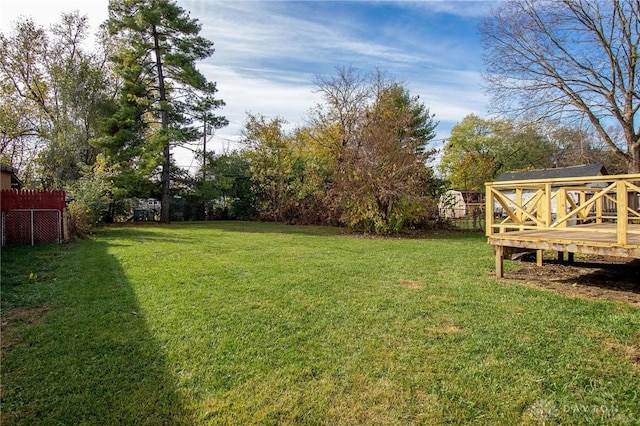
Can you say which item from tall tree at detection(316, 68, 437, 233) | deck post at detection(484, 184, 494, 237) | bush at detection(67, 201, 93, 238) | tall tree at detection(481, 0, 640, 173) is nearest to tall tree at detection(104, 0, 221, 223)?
bush at detection(67, 201, 93, 238)

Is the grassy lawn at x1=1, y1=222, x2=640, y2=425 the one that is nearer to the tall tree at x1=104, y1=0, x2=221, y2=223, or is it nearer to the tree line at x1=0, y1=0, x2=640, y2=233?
the tree line at x1=0, y1=0, x2=640, y2=233

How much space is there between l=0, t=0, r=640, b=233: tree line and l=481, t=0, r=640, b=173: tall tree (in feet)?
0.12

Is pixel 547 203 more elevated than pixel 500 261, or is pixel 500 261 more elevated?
pixel 547 203

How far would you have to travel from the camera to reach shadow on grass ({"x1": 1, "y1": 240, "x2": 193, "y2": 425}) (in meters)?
2.17

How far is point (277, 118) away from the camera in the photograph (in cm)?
1984

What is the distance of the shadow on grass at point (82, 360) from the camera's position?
2172mm

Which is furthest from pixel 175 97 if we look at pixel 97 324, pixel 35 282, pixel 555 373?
pixel 555 373

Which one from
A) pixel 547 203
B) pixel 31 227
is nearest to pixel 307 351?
pixel 547 203

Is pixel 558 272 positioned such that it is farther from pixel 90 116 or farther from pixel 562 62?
pixel 90 116

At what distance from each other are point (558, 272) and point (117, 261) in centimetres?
811

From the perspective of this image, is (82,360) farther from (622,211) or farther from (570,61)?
(570,61)

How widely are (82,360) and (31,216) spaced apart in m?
8.11

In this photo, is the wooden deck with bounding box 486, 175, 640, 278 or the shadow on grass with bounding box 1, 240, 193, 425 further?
the wooden deck with bounding box 486, 175, 640, 278

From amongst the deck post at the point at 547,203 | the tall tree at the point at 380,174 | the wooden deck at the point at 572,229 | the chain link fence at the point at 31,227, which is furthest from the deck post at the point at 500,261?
the chain link fence at the point at 31,227
